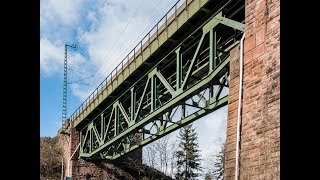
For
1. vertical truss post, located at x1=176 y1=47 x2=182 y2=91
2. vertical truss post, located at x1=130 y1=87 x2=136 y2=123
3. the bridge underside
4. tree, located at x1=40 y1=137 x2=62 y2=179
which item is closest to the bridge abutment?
the bridge underside

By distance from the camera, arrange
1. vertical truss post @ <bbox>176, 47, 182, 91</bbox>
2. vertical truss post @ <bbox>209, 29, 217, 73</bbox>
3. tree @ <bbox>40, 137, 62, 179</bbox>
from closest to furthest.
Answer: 1. vertical truss post @ <bbox>209, 29, 217, 73</bbox>
2. vertical truss post @ <bbox>176, 47, 182, 91</bbox>
3. tree @ <bbox>40, 137, 62, 179</bbox>

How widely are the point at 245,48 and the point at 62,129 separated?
32.8 m

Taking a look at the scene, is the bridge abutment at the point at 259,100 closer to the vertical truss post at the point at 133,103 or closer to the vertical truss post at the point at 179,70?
the vertical truss post at the point at 179,70

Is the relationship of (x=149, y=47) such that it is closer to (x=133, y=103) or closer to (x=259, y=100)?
(x=133, y=103)

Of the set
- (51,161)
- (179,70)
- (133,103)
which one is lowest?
(51,161)

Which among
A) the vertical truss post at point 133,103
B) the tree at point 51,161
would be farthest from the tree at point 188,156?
the vertical truss post at point 133,103

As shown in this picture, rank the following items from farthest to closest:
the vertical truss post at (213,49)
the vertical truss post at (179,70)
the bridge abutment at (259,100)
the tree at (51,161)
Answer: the tree at (51,161)
the vertical truss post at (179,70)
the vertical truss post at (213,49)
the bridge abutment at (259,100)

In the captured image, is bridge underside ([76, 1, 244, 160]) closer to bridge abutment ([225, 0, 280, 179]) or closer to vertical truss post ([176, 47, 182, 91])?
vertical truss post ([176, 47, 182, 91])

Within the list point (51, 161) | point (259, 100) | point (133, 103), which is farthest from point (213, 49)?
point (51, 161)
